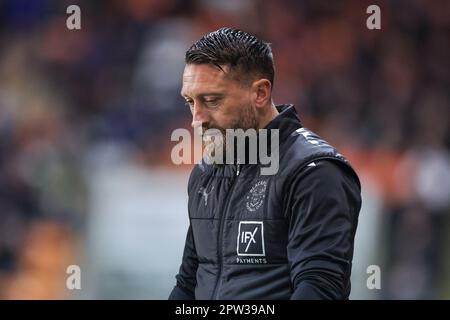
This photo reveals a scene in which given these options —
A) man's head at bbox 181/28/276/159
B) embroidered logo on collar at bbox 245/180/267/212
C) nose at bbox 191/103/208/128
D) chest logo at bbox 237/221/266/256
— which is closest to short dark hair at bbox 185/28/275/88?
man's head at bbox 181/28/276/159

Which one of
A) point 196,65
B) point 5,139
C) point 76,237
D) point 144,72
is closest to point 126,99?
point 144,72

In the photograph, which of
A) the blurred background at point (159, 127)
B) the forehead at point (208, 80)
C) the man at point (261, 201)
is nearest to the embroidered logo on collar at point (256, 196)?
the man at point (261, 201)

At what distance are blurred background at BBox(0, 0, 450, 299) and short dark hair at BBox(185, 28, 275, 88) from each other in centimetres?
360

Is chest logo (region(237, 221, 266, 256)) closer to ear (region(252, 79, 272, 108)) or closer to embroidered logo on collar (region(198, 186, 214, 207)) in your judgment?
embroidered logo on collar (region(198, 186, 214, 207))

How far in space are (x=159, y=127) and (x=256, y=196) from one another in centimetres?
485

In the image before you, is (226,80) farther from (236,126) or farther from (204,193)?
(204,193)

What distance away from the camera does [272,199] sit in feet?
7.48

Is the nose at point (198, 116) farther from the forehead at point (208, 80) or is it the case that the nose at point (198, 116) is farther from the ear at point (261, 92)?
the ear at point (261, 92)

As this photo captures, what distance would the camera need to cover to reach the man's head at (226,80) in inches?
93.8

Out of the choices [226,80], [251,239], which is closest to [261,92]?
[226,80]

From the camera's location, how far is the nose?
2.39 metres

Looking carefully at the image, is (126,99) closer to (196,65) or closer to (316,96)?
(316,96)

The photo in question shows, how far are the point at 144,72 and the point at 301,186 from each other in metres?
5.59

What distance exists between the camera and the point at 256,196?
2.33 meters
